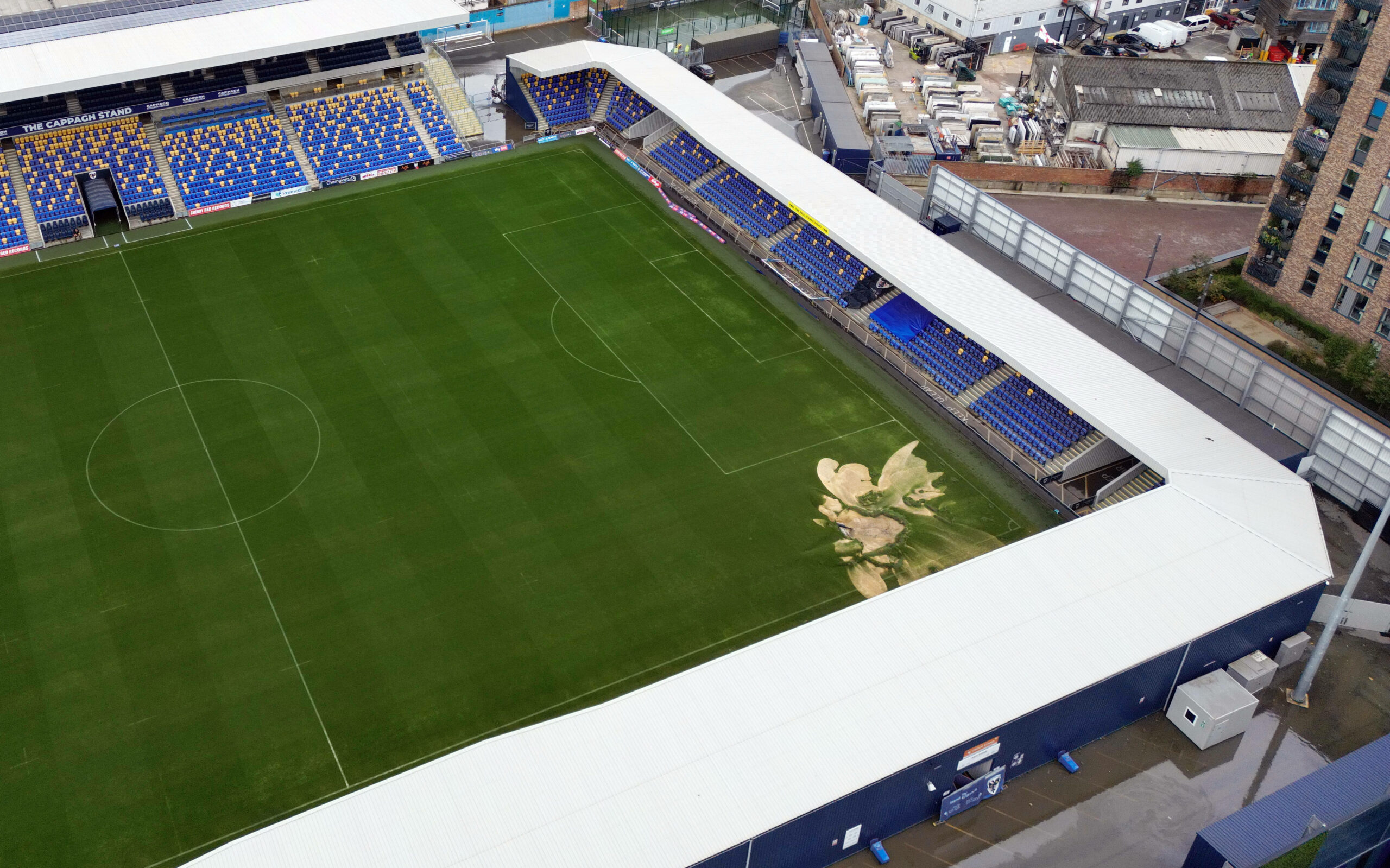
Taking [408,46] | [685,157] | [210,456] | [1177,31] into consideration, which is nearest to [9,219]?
[210,456]

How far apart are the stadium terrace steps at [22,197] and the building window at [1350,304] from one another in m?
75.6

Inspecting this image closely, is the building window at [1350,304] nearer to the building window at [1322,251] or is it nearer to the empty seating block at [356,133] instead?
the building window at [1322,251]

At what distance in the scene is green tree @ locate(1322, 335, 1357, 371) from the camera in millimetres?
62531

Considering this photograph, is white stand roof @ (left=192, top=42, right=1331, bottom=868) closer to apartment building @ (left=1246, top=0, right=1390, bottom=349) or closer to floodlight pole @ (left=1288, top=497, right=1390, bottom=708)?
floodlight pole @ (left=1288, top=497, right=1390, bottom=708)

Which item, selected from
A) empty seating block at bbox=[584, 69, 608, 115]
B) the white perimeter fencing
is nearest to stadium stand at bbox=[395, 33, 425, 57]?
empty seating block at bbox=[584, 69, 608, 115]

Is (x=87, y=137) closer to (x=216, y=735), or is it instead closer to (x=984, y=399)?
(x=216, y=735)

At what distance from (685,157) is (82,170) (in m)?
38.5

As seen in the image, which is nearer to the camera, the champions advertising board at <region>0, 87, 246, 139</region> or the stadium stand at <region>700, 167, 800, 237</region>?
the champions advertising board at <region>0, 87, 246, 139</region>

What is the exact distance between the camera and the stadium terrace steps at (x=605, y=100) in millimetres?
87875

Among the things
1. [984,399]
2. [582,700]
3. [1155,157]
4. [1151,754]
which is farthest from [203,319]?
[1155,157]

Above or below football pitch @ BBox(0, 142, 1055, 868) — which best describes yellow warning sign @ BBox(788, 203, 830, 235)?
above

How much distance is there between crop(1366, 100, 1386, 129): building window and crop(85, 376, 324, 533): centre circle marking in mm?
56581

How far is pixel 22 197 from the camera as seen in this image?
72.1m

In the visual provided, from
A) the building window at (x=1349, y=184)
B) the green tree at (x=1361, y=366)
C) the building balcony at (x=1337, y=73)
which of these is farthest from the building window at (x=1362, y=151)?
the green tree at (x=1361, y=366)
